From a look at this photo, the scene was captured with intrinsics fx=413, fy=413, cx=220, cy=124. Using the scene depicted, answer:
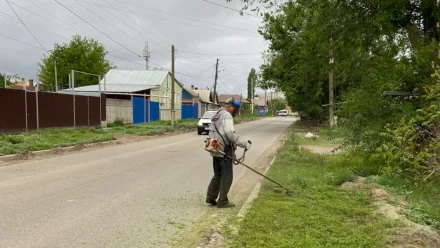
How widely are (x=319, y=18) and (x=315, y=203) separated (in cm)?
710

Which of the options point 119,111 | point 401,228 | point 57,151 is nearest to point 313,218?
point 401,228

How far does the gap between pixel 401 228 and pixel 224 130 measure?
9.08 ft

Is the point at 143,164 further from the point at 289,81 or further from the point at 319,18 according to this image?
the point at 289,81

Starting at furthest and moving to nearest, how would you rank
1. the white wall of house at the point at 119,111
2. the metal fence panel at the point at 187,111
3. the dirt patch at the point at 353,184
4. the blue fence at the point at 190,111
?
1. the blue fence at the point at 190,111
2. the metal fence panel at the point at 187,111
3. the white wall of house at the point at 119,111
4. the dirt patch at the point at 353,184

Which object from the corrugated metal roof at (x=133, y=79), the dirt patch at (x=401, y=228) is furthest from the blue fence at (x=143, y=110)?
the dirt patch at (x=401, y=228)

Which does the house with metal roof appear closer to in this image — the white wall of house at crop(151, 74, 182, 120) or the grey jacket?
the white wall of house at crop(151, 74, 182, 120)

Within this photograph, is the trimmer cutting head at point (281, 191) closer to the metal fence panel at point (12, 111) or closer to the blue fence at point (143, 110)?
the metal fence panel at point (12, 111)

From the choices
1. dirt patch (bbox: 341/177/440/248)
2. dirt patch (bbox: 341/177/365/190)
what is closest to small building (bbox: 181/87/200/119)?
dirt patch (bbox: 341/177/365/190)

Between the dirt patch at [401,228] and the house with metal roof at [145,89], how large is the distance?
27325 millimetres

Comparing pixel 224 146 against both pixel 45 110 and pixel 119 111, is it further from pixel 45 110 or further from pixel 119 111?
pixel 119 111

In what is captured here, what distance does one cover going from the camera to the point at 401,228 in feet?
15.0

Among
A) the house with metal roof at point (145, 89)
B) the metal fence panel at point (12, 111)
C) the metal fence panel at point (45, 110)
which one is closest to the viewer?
the metal fence panel at point (12, 111)

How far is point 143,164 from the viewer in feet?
36.5

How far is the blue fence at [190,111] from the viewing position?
46844 mm
